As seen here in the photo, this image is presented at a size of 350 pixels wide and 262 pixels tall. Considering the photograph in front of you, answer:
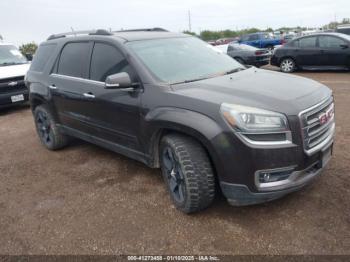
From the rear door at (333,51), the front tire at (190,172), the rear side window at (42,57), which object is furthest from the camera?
the rear door at (333,51)

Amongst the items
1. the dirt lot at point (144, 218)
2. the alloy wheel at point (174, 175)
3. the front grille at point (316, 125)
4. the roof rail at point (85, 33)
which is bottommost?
the dirt lot at point (144, 218)

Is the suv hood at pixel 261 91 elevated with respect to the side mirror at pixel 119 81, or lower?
lower

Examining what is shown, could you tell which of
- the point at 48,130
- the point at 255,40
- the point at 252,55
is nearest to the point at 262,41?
the point at 255,40

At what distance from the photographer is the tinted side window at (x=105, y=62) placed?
3.87 m

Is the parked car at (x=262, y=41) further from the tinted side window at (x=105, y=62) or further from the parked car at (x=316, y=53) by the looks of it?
the tinted side window at (x=105, y=62)

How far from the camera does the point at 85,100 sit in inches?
171

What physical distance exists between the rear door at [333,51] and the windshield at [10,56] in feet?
31.9

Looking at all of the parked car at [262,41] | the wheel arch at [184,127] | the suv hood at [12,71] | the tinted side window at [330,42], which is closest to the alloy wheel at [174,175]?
the wheel arch at [184,127]

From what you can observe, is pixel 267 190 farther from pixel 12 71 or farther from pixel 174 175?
pixel 12 71

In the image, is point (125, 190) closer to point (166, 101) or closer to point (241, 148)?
point (166, 101)

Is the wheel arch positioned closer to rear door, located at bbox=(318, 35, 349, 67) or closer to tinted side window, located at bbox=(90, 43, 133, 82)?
tinted side window, located at bbox=(90, 43, 133, 82)

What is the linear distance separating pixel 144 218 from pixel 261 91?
1650 millimetres

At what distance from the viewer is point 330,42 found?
11844 millimetres

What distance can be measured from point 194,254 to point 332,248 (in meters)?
1.08
